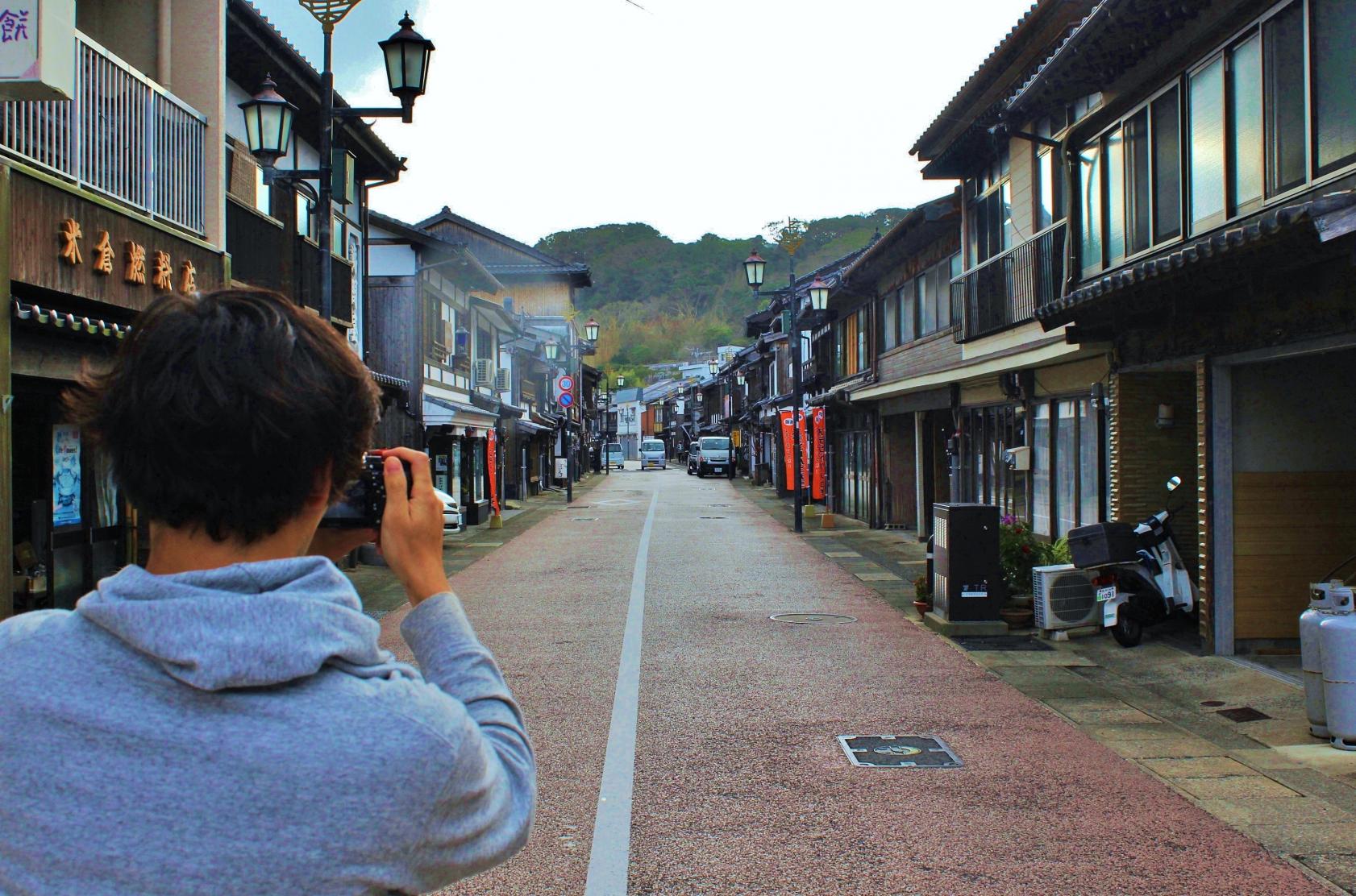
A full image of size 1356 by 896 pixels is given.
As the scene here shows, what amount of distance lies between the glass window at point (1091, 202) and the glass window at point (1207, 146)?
227 cm

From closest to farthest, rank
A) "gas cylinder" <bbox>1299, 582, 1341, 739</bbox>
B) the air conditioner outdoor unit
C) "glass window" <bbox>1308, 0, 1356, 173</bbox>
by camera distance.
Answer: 1. "gas cylinder" <bbox>1299, 582, 1341, 739</bbox>
2. "glass window" <bbox>1308, 0, 1356, 173</bbox>
3. the air conditioner outdoor unit

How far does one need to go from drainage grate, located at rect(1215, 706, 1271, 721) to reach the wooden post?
8681 mm

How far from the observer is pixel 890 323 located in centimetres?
2458

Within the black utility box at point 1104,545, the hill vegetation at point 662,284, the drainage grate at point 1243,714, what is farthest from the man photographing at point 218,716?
the hill vegetation at point 662,284

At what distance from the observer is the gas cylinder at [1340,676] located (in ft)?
21.5

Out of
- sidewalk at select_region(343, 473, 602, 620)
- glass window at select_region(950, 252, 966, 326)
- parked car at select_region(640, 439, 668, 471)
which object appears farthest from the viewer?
parked car at select_region(640, 439, 668, 471)

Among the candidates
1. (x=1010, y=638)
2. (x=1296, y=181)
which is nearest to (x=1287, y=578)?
(x=1010, y=638)

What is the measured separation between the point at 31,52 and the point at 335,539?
22.6ft

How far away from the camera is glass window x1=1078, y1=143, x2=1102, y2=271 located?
12352mm

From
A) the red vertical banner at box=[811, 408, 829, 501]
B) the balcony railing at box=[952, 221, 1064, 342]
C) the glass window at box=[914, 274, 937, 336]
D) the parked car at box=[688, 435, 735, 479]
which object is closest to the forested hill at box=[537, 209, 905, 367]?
the parked car at box=[688, 435, 735, 479]

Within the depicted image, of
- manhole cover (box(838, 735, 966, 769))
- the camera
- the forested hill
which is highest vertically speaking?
the forested hill

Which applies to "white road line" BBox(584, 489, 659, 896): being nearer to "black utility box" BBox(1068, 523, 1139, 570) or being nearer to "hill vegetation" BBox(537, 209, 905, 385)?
"black utility box" BBox(1068, 523, 1139, 570)

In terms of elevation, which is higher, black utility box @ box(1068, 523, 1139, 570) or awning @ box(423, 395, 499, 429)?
awning @ box(423, 395, 499, 429)

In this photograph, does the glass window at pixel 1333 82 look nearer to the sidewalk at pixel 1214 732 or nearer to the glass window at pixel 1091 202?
the sidewalk at pixel 1214 732
